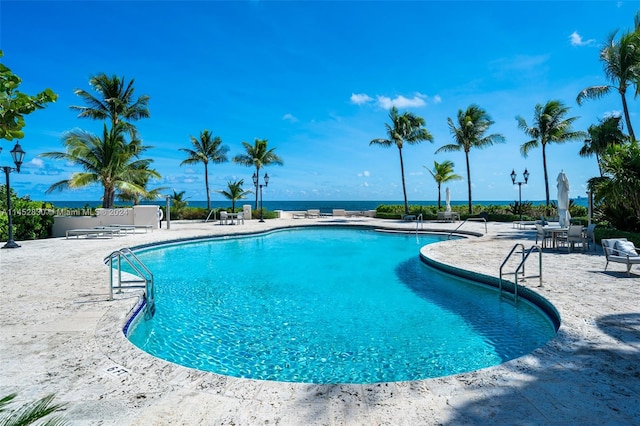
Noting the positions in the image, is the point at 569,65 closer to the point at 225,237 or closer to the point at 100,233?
the point at 225,237

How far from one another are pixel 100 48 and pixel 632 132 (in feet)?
78.7

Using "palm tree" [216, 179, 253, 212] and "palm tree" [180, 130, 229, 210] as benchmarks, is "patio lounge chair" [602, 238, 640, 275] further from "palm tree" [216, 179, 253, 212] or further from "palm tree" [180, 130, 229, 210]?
"palm tree" [180, 130, 229, 210]

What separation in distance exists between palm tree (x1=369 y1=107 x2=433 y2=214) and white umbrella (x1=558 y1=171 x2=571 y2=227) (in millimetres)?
14730

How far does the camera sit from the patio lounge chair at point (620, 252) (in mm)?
6914

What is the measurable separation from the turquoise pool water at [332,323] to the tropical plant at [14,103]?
347cm

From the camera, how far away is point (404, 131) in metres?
26.2

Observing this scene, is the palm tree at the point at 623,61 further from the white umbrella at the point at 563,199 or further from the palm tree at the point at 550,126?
the palm tree at the point at 550,126

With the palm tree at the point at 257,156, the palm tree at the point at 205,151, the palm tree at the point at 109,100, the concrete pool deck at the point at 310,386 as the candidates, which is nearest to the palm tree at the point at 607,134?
the concrete pool deck at the point at 310,386

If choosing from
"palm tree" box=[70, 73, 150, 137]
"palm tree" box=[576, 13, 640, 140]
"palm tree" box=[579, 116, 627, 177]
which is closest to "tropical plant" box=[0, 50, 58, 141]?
"palm tree" box=[576, 13, 640, 140]

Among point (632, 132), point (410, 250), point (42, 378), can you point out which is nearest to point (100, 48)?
point (410, 250)

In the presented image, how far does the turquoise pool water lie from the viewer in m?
4.36

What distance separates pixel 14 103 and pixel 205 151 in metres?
29.3

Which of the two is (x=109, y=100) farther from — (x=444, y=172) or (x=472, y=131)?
(x=472, y=131)

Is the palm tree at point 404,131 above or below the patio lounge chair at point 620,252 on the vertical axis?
above
